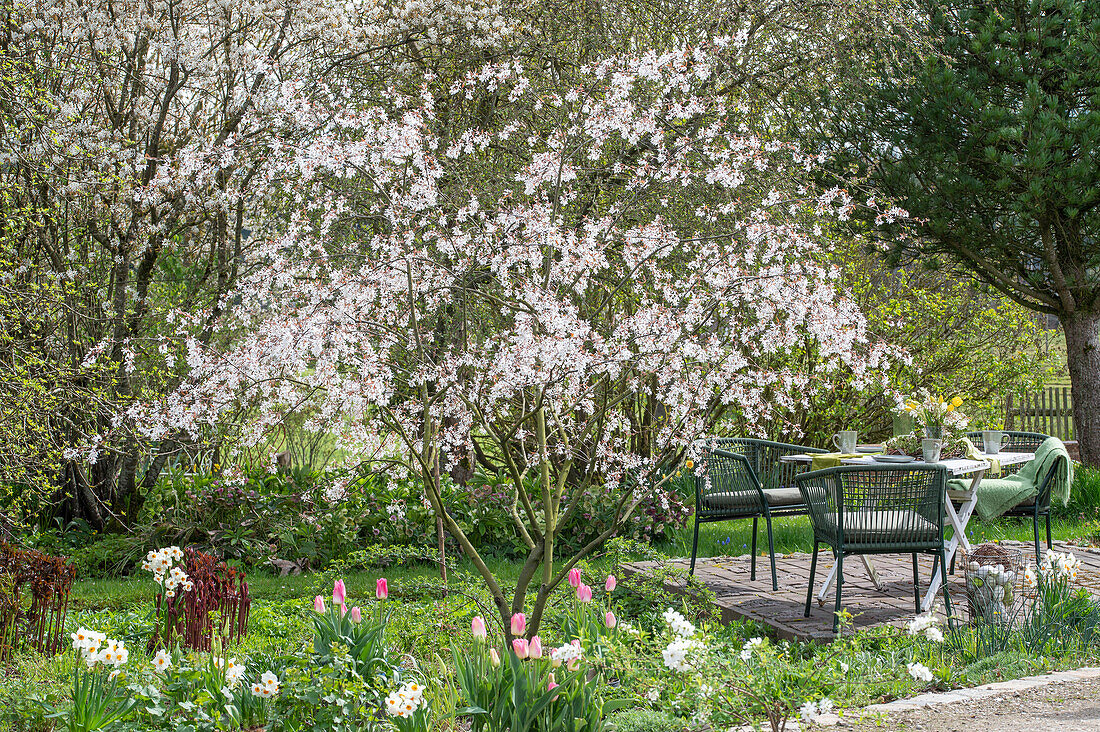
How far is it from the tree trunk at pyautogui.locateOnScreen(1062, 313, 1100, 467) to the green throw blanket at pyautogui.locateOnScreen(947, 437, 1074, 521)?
384 cm

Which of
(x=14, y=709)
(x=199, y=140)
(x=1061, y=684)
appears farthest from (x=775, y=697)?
(x=199, y=140)

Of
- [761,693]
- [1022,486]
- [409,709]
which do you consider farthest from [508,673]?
[1022,486]

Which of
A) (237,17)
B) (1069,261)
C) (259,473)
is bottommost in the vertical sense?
(259,473)

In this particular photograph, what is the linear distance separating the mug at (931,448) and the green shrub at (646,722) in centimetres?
272

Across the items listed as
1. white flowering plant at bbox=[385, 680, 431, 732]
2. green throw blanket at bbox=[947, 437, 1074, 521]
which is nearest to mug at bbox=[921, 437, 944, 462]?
green throw blanket at bbox=[947, 437, 1074, 521]

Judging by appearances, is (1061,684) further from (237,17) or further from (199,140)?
(237,17)

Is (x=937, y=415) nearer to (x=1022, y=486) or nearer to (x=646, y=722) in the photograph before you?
(x=1022, y=486)

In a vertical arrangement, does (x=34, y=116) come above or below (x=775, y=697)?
above

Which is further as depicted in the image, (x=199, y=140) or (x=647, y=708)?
(x=199, y=140)

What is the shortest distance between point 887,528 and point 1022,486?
1.31m

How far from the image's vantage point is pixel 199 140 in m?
6.38

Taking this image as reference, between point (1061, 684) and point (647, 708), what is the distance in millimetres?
1619

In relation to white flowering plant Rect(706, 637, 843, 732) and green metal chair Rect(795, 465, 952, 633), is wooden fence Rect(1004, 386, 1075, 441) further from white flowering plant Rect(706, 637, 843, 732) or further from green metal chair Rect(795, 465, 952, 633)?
white flowering plant Rect(706, 637, 843, 732)

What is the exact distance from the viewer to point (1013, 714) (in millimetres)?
3021
